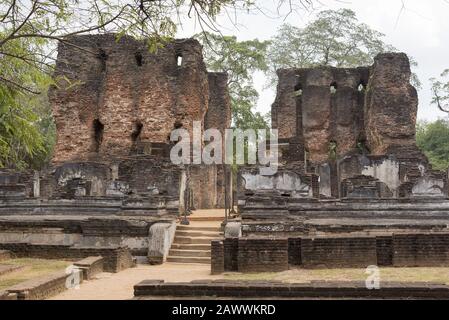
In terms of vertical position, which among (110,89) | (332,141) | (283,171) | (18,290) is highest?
(110,89)

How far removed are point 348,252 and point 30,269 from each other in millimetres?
5539

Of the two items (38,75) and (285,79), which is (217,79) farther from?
(38,75)

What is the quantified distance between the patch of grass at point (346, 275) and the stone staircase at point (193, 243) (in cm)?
270

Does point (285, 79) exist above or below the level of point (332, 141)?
above

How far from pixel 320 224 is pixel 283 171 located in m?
3.72

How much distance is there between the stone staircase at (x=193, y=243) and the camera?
1097 centimetres

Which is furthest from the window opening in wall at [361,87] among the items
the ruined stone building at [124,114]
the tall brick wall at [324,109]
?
the ruined stone building at [124,114]

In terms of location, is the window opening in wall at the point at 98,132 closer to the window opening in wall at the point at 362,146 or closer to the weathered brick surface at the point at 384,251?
the window opening in wall at the point at 362,146

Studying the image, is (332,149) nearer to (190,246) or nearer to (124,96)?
(124,96)

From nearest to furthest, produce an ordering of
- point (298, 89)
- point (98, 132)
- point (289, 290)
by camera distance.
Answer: point (289, 290)
point (98, 132)
point (298, 89)

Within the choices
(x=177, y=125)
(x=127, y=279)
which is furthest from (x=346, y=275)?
(x=177, y=125)

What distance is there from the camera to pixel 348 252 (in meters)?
8.47

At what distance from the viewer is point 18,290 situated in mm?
6059

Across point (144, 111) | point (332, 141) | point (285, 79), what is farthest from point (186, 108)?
point (332, 141)
